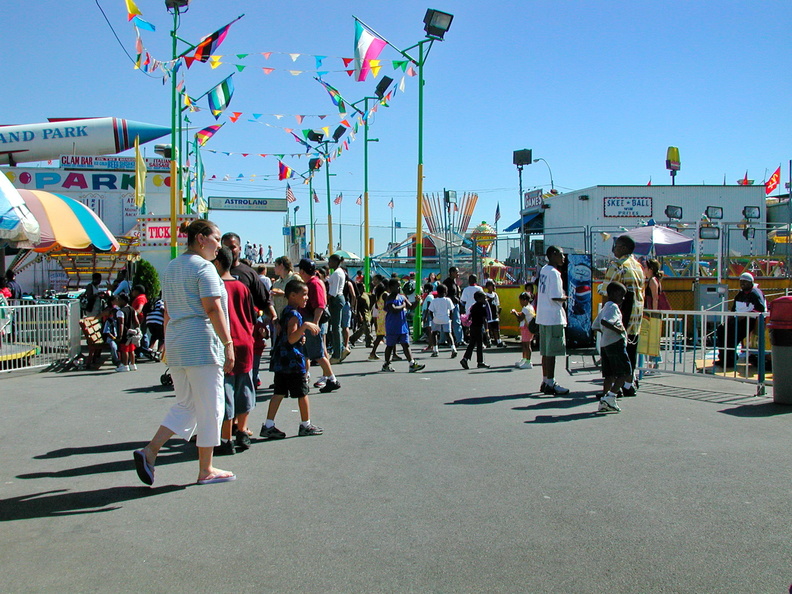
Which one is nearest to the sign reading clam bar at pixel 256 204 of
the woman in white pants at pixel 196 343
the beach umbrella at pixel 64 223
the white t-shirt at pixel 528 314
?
the beach umbrella at pixel 64 223

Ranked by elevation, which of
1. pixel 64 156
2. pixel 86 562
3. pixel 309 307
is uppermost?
pixel 64 156

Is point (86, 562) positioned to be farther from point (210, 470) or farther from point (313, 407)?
point (313, 407)

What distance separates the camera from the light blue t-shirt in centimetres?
472

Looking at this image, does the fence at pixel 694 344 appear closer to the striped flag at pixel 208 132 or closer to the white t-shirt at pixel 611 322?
the white t-shirt at pixel 611 322

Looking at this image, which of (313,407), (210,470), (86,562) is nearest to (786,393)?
(313,407)

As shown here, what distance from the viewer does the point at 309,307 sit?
8.68 meters

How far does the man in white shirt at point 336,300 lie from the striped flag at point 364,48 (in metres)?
6.19

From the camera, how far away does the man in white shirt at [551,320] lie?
8781 mm

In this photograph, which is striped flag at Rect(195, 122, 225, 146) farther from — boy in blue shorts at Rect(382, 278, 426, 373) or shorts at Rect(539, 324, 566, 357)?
shorts at Rect(539, 324, 566, 357)

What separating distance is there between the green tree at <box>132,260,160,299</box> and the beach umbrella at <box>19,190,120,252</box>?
3398 mm

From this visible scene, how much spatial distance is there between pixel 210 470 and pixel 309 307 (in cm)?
385

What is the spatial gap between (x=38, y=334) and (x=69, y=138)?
24.6 metres

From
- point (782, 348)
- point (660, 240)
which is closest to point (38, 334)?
point (782, 348)

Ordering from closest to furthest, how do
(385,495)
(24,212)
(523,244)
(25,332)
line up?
(385,495) < (24,212) < (25,332) < (523,244)
